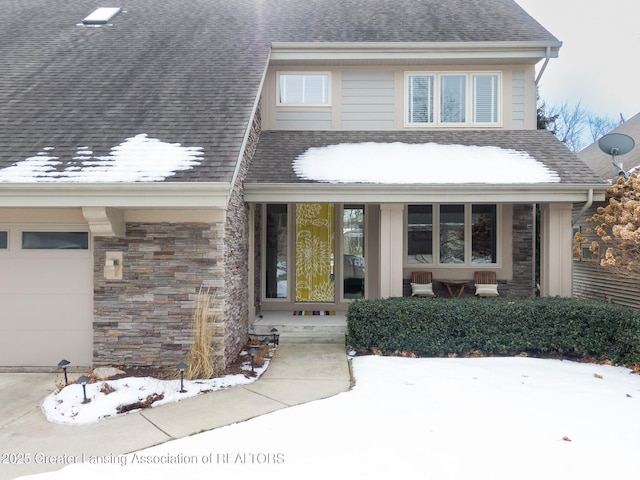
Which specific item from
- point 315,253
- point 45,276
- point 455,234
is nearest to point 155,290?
point 45,276

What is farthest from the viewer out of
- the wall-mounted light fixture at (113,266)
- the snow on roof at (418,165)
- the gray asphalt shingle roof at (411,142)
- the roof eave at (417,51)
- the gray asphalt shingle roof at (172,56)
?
the roof eave at (417,51)

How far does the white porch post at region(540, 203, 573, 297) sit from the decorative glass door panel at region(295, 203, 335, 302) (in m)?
3.82

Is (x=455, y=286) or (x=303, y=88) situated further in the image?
(x=303, y=88)

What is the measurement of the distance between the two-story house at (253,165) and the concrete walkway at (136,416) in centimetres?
81

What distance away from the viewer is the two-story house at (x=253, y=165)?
5.36 meters

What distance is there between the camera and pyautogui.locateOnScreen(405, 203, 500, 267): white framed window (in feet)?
27.0

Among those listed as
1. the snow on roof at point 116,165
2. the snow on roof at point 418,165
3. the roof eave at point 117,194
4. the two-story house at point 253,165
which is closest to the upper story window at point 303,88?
the two-story house at point 253,165

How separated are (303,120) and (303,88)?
0.68 meters

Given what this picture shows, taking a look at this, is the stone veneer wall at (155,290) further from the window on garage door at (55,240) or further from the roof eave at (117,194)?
the roof eave at (117,194)

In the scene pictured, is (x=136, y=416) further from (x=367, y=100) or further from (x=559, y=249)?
(x=367, y=100)

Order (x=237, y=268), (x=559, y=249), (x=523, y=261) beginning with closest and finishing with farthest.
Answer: (x=237, y=268)
(x=559, y=249)
(x=523, y=261)

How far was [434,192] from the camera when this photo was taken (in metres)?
6.34

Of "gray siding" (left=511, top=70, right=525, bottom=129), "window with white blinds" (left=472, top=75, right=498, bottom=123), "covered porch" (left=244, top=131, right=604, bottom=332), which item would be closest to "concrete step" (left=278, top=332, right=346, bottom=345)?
"covered porch" (left=244, top=131, right=604, bottom=332)

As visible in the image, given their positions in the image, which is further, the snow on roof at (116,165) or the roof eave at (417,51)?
the roof eave at (417,51)
